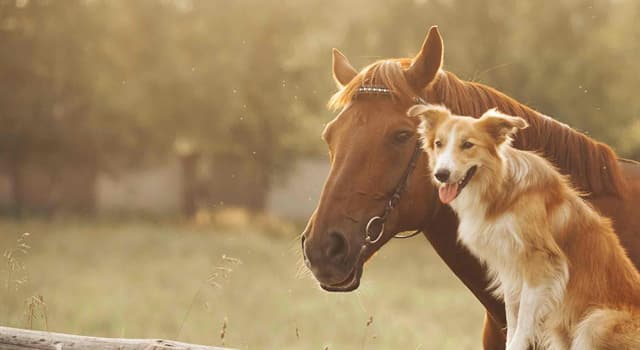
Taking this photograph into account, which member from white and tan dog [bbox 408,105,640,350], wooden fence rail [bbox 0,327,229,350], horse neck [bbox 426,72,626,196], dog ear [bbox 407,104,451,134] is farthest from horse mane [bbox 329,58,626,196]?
wooden fence rail [bbox 0,327,229,350]

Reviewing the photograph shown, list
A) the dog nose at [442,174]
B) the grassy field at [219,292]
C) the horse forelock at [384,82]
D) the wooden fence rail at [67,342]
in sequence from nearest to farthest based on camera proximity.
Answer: the dog nose at [442,174]
the wooden fence rail at [67,342]
the horse forelock at [384,82]
the grassy field at [219,292]

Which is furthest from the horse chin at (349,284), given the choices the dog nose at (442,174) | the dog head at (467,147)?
the dog nose at (442,174)

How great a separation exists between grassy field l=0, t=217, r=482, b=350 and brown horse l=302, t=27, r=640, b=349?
18.3 feet

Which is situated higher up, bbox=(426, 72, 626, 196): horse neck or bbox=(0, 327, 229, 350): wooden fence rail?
bbox=(426, 72, 626, 196): horse neck

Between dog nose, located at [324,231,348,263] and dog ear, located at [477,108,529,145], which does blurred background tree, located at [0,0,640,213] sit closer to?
dog nose, located at [324,231,348,263]

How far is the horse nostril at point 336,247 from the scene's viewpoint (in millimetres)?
4508

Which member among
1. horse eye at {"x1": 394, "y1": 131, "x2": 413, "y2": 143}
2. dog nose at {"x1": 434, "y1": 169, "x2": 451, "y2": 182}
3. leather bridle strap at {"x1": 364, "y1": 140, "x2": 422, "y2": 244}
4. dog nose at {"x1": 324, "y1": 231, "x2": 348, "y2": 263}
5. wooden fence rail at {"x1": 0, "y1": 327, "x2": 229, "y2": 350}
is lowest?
wooden fence rail at {"x1": 0, "y1": 327, "x2": 229, "y2": 350}

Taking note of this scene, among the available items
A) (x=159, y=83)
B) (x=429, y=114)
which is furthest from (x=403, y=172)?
(x=159, y=83)

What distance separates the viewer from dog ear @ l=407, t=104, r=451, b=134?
434 cm

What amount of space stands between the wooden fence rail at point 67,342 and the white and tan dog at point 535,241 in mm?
1544

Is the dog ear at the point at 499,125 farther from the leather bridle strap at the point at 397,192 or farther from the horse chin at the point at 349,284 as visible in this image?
the horse chin at the point at 349,284

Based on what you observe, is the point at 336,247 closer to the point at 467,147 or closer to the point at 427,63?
the point at 467,147

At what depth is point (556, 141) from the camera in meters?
4.86

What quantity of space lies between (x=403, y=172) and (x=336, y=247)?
52 centimetres
